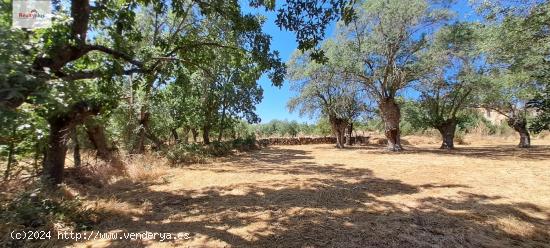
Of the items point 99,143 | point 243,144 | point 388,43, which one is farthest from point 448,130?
point 99,143

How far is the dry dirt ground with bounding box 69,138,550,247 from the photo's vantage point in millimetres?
3531

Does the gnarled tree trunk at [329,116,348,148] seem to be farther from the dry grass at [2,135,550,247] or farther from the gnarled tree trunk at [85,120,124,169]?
the gnarled tree trunk at [85,120,124,169]

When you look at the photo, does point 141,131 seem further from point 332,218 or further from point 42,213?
point 332,218

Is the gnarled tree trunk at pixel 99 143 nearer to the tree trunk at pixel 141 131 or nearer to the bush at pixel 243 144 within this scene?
the tree trunk at pixel 141 131

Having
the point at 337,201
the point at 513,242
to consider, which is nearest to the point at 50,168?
the point at 337,201

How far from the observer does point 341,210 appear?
4.72 m

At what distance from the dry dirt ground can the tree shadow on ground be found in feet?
0.05

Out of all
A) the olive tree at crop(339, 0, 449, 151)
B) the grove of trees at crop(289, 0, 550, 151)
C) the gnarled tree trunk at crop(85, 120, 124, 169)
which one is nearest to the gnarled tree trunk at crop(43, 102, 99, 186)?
the gnarled tree trunk at crop(85, 120, 124, 169)

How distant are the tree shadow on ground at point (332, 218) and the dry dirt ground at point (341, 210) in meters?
0.02

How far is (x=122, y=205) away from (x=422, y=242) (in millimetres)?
5406

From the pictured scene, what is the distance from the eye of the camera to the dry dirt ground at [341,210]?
3.53 meters

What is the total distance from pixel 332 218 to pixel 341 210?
0.52 meters

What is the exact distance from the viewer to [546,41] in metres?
7.44

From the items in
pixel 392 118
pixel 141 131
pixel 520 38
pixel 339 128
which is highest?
pixel 520 38
